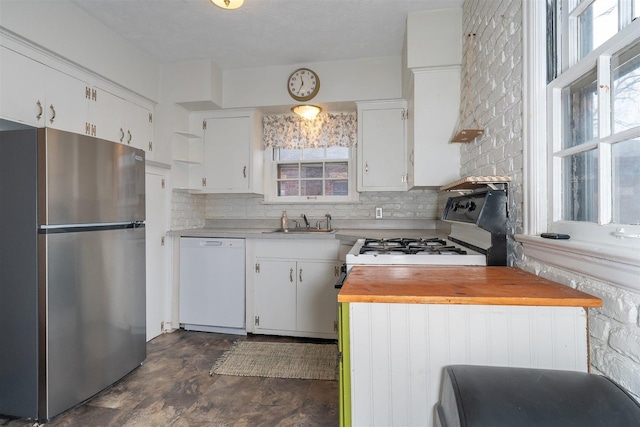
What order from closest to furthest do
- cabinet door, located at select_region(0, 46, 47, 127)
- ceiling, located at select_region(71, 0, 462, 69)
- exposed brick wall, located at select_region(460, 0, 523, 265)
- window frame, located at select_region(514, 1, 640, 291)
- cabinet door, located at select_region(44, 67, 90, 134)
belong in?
1. window frame, located at select_region(514, 1, 640, 291)
2. exposed brick wall, located at select_region(460, 0, 523, 265)
3. cabinet door, located at select_region(0, 46, 47, 127)
4. cabinet door, located at select_region(44, 67, 90, 134)
5. ceiling, located at select_region(71, 0, 462, 69)

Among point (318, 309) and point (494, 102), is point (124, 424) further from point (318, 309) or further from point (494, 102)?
point (494, 102)

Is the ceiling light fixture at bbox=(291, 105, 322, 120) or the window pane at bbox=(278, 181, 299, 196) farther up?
the ceiling light fixture at bbox=(291, 105, 322, 120)

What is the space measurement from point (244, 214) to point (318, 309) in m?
1.43

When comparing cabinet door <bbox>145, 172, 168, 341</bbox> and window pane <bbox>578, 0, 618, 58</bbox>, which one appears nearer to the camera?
window pane <bbox>578, 0, 618, 58</bbox>

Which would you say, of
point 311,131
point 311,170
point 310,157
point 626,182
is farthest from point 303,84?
point 626,182

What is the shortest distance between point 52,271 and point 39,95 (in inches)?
44.7

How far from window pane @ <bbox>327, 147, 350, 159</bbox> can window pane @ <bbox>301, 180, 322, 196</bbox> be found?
1.02 feet

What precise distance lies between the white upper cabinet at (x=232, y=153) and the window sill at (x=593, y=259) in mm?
2521

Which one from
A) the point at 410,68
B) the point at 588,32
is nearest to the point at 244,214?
the point at 410,68

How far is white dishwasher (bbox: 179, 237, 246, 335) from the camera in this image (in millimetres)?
2879

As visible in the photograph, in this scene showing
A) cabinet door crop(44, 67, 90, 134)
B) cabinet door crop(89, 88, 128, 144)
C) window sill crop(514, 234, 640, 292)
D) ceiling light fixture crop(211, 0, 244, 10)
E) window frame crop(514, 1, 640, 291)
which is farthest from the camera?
cabinet door crop(89, 88, 128, 144)

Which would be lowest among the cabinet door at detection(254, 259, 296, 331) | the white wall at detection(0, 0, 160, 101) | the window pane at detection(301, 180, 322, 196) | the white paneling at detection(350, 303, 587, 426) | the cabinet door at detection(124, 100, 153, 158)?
the cabinet door at detection(254, 259, 296, 331)

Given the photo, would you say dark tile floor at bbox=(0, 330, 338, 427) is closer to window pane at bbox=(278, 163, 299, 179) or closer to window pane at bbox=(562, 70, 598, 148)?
window pane at bbox=(562, 70, 598, 148)

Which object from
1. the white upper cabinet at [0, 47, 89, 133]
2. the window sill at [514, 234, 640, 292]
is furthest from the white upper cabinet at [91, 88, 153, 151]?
the window sill at [514, 234, 640, 292]
